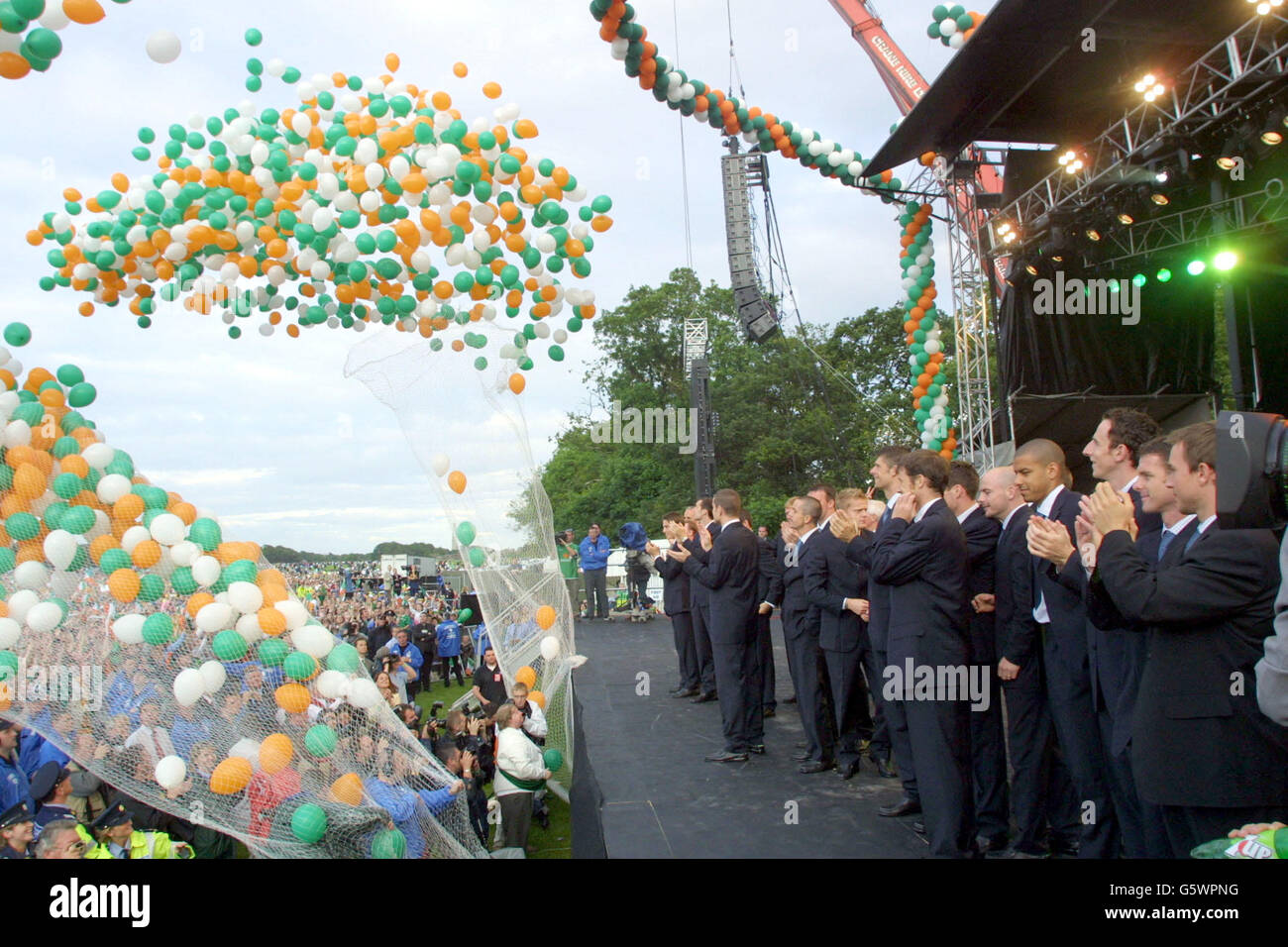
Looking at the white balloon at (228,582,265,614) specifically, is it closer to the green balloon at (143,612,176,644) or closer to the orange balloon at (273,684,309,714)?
the green balloon at (143,612,176,644)

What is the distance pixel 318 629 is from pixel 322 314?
2315 mm

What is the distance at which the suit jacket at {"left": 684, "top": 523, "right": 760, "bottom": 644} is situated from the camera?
503 cm

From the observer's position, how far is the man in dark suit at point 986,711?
3.75 m

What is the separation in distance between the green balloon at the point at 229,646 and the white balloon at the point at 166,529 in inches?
16.8

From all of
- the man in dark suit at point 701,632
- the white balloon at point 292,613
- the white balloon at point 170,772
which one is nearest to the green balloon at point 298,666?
the white balloon at point 292,613

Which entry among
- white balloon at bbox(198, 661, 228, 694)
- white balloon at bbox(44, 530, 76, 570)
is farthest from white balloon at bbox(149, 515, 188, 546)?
white balloon at bbox(198, 661, 228, 694)

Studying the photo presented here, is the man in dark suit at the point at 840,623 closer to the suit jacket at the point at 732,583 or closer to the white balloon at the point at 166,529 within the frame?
the suit jacket at the point at 732,583

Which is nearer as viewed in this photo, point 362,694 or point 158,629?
point 158,629

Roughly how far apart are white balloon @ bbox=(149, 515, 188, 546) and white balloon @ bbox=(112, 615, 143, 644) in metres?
0.32

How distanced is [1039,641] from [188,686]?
3.27 metres

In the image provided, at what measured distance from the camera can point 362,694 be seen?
3.19 meters

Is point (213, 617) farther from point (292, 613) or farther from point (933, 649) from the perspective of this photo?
point (933, 649)

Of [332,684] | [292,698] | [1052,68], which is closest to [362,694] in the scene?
[332,684]

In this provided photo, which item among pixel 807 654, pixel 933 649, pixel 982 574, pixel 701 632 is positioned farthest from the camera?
pixel 701 632
